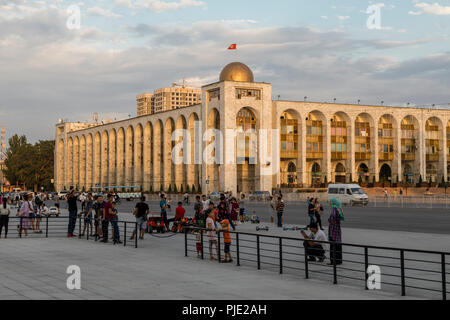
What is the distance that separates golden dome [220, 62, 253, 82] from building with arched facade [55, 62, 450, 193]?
15 centimetres

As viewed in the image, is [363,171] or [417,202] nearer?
[417,202]

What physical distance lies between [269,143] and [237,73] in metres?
11.2

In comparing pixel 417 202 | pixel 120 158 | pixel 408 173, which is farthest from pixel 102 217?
pixel 120 158

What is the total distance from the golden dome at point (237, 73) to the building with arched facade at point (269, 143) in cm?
15

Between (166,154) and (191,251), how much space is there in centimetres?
7219

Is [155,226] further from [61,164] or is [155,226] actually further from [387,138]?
[61,164]

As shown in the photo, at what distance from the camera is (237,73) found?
76.4 m

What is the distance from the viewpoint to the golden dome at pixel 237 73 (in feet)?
250

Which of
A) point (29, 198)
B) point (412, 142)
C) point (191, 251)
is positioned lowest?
point (191, 251)

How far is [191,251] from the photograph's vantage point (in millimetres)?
16688

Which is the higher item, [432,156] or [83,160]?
[83,160]

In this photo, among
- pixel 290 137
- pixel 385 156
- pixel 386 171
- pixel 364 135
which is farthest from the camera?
pixel 386 171

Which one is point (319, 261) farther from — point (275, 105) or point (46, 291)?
point (275, 105)

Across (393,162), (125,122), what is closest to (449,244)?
(393,162)
